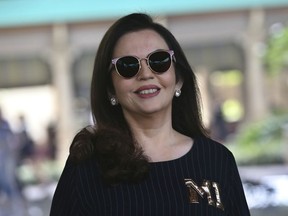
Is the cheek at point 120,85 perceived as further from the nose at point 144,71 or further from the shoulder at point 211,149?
the shoulder at point 211,149

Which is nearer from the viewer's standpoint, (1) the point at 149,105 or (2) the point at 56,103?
(1) the point at 149,105

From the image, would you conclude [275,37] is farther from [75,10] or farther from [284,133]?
[75,10]

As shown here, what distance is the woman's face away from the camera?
1781mm

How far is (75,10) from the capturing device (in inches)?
335

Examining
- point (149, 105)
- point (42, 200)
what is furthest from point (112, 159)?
point (42, 200)

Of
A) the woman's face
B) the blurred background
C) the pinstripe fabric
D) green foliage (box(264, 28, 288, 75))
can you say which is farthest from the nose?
green foliage (box(264, 28, 288, 75))

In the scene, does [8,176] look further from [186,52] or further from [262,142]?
[262,142]

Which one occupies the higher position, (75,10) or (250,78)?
(75,10)

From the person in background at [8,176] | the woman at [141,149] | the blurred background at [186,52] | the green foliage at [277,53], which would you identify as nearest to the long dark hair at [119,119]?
the woman at [141,149]

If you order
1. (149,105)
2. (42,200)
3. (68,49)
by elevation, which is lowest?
(42,200)

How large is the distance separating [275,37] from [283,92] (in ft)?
2.25

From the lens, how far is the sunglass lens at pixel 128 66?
177 cm

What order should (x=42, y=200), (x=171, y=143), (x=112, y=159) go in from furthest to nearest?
(x=42, y=200) → (x=171, y=143) → (x=112, y=159)

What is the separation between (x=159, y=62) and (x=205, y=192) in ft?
1.17
